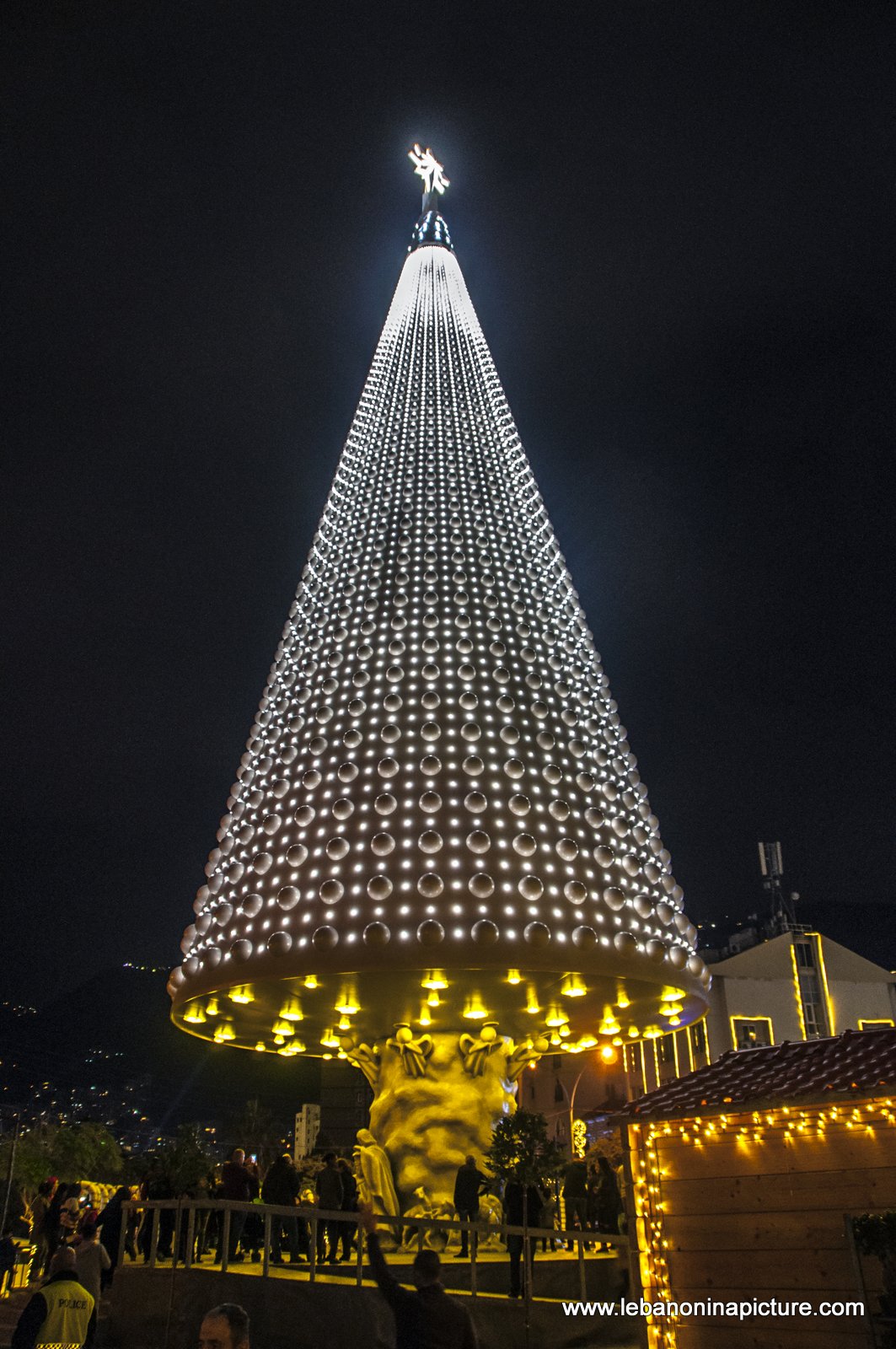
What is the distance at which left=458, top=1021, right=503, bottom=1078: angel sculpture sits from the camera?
1623cm

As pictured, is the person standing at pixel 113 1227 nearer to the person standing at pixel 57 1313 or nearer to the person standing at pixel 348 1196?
the person standing at pixel 348 1196

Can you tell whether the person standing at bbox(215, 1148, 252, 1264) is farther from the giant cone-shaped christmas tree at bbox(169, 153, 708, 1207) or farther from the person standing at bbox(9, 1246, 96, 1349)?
the person standing at bbox(9, 1246, 96, 1349)

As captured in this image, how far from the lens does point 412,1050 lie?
16.2m

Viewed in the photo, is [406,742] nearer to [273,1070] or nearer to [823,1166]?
[823,1166]

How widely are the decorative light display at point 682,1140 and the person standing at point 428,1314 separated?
20.9 feet

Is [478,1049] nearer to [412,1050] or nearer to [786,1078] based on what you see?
[412,1050]

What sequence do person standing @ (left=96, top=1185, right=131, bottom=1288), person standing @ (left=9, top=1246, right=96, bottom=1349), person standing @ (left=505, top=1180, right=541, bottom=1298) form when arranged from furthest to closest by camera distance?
1. person standing @ (left=96, top=1185, right=131, bottom=1288)
2. person standing @ (left=505, top=1180, right=541, bottom=1298)
3. person standing @ (left=9, top=1246, right=96, bottom=1349)

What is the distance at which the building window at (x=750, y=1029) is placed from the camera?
132ft

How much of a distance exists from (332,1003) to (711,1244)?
690 centimetres

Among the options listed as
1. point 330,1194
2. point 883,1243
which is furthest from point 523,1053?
point 883,1243

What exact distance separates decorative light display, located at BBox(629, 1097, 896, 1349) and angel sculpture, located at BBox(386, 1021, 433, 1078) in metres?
5.15

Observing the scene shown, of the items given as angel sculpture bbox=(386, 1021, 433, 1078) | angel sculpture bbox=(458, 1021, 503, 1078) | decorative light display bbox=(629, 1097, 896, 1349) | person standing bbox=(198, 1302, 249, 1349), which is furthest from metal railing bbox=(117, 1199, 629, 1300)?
person standing bbox=(198, 1302, 249, 1349)

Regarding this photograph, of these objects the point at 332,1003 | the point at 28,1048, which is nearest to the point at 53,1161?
the point at 332,1003

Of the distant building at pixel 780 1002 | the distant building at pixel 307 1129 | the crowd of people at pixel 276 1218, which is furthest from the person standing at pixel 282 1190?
the distant building at pixel 780 1002
